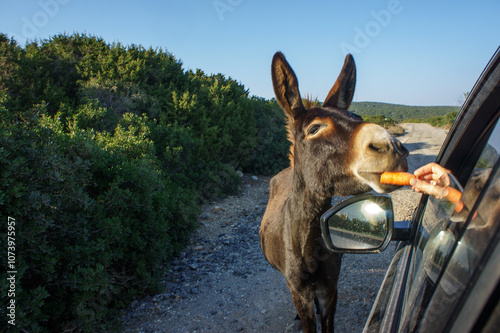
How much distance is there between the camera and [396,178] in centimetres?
131

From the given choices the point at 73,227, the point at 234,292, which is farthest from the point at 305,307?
the point at 73,227

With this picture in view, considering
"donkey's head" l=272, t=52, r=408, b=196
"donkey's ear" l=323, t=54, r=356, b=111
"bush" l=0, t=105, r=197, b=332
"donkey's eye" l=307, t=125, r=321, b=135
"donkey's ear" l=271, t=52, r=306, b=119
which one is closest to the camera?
"donkey's head" l=272, t=52, r=408, b=196

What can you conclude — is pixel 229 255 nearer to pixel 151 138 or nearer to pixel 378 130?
pixel 151 138

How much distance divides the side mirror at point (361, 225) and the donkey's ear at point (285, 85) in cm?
81

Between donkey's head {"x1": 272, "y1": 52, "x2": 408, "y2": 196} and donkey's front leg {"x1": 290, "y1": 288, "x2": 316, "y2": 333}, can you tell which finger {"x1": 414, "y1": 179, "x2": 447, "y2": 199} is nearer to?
donkey's head {"x1": 272, "y1": 52, "x2": 408, "y2": 196}

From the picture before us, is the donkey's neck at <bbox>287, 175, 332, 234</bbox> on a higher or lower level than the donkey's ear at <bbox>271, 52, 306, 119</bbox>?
lower

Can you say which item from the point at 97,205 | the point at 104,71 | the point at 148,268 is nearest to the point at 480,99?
the point at 97,205

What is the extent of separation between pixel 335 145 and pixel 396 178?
17.7 inches

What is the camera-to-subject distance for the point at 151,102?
10.1 metres

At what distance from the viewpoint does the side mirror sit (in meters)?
1.59

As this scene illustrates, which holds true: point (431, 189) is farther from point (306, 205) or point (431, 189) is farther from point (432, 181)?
point (306, 205)

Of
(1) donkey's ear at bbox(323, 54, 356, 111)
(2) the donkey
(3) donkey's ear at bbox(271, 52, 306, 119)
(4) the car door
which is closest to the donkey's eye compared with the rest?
(2) the donkey

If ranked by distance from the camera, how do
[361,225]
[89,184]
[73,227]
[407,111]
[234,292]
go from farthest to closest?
[407,111]
[234,292]
[89,184]
[73,227]
[361,225]

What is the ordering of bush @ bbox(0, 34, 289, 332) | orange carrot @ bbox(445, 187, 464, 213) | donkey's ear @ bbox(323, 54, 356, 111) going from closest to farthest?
orange carrot @ bbox(445, 187, 464, 213)
donkey's ear @ bbox(323, 54, 356, 111)
bush @ bbox(0, 34, 289, 332)
